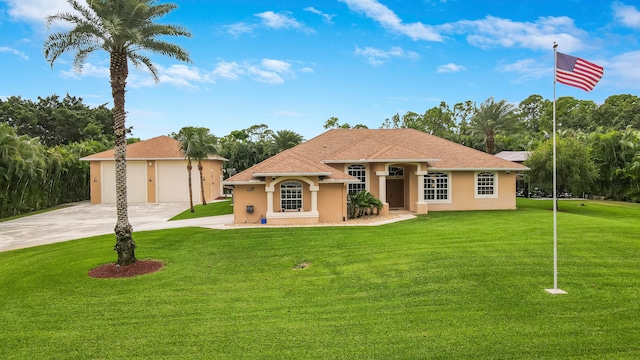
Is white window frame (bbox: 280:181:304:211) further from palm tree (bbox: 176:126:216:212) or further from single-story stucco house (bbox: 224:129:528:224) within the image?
palm tree (bbox: 176:126:216:212)

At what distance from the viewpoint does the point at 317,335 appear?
6562mm

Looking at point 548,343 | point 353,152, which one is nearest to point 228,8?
point 353,152

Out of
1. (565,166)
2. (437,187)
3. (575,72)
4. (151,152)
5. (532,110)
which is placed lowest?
(437,187)

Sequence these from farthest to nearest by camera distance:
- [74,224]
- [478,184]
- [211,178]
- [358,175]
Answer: [211,178]
[478,184]
[358,175]
[74,224]

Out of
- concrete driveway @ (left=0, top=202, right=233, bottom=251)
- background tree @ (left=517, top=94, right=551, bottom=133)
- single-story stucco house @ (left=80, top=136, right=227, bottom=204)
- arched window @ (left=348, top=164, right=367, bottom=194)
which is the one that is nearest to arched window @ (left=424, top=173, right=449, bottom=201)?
arched window @ (left=348, top=164, right=367, bottom=194)

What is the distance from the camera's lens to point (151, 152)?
3372 cm

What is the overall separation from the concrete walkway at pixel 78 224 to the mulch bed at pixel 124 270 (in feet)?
21.5

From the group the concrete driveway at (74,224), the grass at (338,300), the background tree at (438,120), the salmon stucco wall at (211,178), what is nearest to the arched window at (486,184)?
the grass at (338,300)

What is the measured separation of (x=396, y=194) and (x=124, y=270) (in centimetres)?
1779

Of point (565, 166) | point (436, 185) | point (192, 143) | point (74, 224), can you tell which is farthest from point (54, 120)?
point (565, 166)

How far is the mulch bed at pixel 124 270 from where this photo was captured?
419 inches

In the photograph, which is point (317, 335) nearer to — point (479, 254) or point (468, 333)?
point (468, 333)

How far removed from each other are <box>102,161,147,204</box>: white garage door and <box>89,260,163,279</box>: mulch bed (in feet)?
79.7

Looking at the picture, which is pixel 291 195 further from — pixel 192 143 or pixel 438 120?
pixel 438 120
